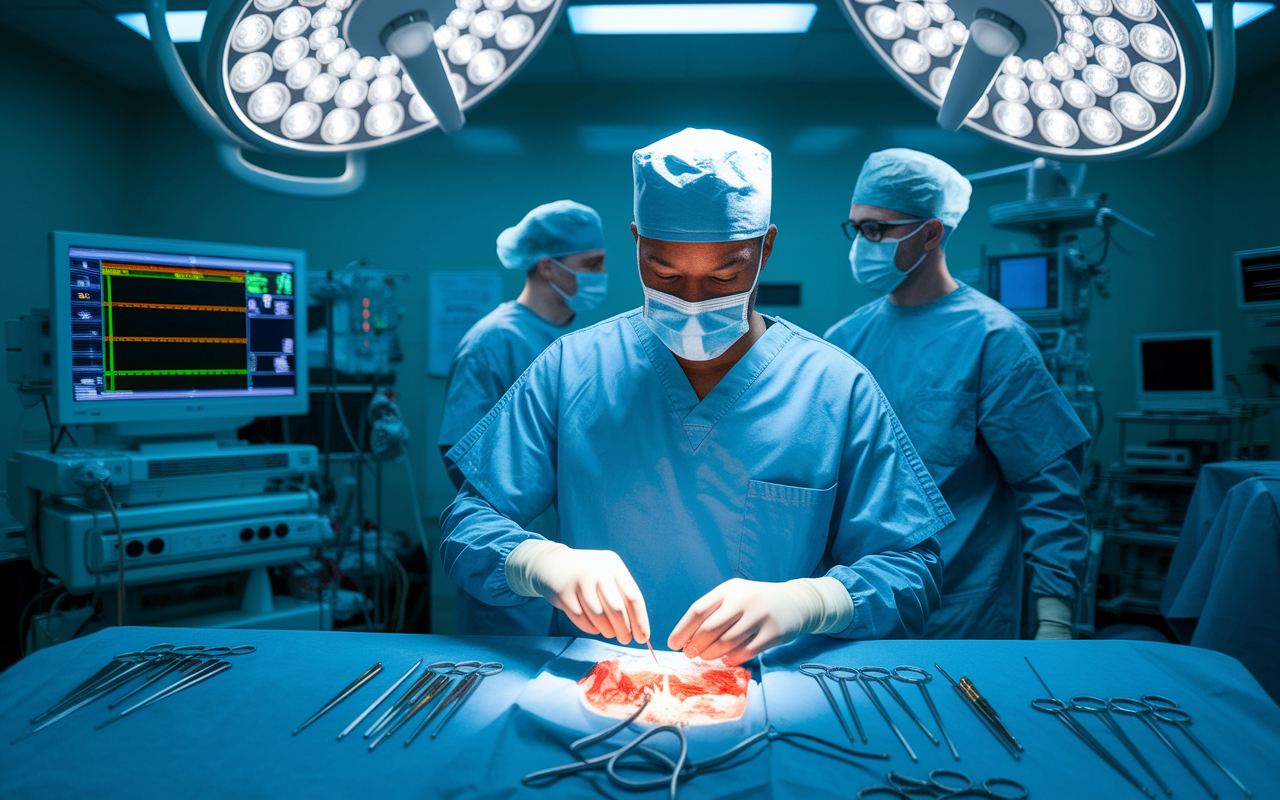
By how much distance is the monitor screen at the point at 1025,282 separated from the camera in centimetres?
310

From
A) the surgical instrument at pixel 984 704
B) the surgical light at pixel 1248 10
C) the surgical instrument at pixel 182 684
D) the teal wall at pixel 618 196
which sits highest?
the surgical light at pixel 1248 10


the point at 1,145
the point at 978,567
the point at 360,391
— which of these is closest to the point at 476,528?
the point at 978,567

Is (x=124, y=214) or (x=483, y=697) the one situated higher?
(x=124, y=214)

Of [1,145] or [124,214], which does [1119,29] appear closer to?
[1,145]

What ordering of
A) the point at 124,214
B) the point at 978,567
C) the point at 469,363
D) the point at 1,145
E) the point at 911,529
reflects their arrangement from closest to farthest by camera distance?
the point at 911,529 → the point at 978,567 → the point at 469,363 → the point at 1,145 → the point at 124,214

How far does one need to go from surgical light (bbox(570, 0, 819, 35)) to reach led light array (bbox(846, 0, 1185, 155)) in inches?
102

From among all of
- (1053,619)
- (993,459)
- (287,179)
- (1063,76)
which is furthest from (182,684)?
(993,459)

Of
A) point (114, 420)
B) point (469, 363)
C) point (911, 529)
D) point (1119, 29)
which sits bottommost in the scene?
point (911, 529)

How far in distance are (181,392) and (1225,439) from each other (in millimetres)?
4309

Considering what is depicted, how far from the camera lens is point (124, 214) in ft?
13.5

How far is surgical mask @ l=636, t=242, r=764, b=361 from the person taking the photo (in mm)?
1184

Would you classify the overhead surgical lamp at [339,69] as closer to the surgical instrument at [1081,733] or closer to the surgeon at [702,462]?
the surgeon at [702,462]

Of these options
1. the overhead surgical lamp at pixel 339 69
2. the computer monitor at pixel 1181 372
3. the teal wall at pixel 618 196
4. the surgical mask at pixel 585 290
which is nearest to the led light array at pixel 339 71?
the overhead surgical lamp at pixel 339 69

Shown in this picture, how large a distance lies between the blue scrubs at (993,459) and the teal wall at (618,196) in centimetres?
234
